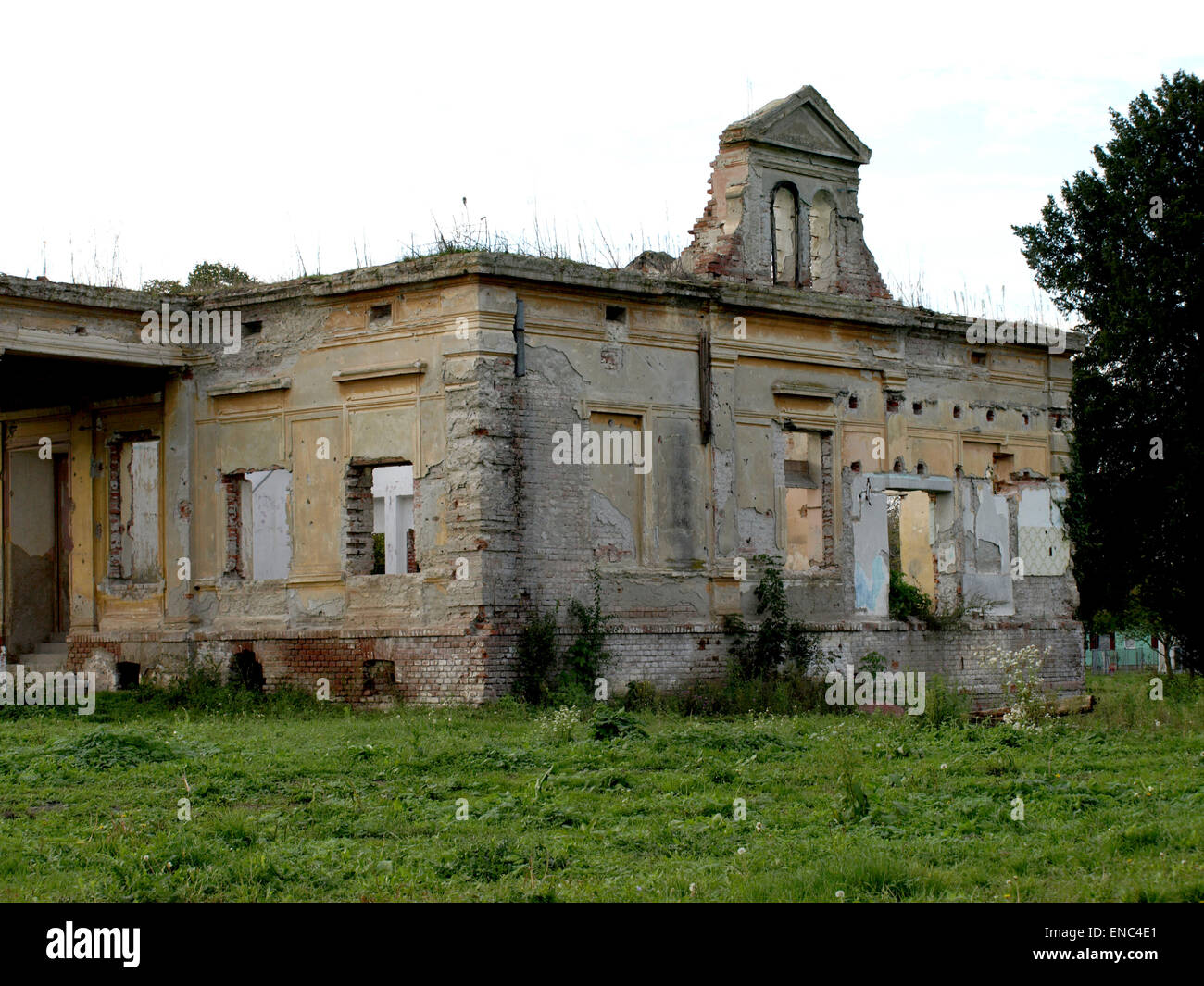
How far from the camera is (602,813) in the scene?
9789 mm

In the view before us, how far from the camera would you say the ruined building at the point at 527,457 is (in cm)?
1764

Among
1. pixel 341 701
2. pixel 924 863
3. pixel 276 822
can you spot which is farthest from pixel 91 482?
pixel 924 863

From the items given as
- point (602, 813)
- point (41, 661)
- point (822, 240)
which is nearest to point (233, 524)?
point (41, 661)

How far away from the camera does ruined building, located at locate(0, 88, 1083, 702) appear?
1764cm

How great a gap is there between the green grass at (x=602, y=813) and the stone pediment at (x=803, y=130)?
951 cm

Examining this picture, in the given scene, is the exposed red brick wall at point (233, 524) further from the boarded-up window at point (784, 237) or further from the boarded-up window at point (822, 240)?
the boarded-up window at point (822, 240)

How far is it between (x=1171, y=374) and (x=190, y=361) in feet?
52.9
